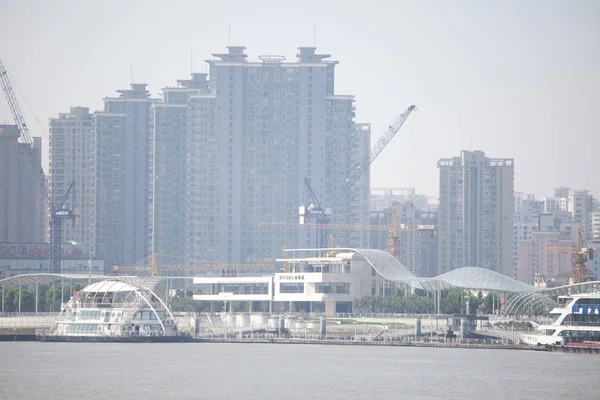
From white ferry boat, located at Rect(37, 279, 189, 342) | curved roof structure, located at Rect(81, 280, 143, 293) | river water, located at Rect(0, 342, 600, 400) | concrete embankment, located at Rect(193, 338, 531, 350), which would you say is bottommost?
river water, located at Rect(0, 342, 600, 400)

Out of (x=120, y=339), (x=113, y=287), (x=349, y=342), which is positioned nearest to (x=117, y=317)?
(x=120, y=339)

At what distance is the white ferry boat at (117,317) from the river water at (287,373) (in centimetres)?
445

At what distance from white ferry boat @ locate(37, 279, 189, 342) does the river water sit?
4448 mm

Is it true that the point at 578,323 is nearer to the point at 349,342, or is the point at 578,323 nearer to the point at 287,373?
the point at 287,373

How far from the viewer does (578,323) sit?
163 metres

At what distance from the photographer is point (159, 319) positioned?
184 meters

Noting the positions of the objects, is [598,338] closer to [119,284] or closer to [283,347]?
[283,347]

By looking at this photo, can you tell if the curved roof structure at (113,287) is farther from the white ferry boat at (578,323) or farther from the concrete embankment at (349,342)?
the white ferry boat at (578,323)

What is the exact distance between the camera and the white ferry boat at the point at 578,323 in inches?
6368

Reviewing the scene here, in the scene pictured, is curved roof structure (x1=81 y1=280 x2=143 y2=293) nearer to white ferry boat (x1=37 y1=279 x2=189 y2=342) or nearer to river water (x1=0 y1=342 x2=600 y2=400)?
white ferry boat (x1=37 y1=279 x2=189 y2=342)

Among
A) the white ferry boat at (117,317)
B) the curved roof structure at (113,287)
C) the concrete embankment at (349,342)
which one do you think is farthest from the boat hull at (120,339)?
the curved roof structure at (113,287)

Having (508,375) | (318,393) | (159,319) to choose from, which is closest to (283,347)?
(159,319)

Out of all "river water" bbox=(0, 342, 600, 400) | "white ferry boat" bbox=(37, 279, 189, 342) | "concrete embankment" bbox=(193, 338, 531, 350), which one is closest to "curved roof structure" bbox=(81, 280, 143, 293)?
"white ferry boat" bbox=(37, 279, 189, 342)

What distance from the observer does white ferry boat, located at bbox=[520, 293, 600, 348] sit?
531 feet
